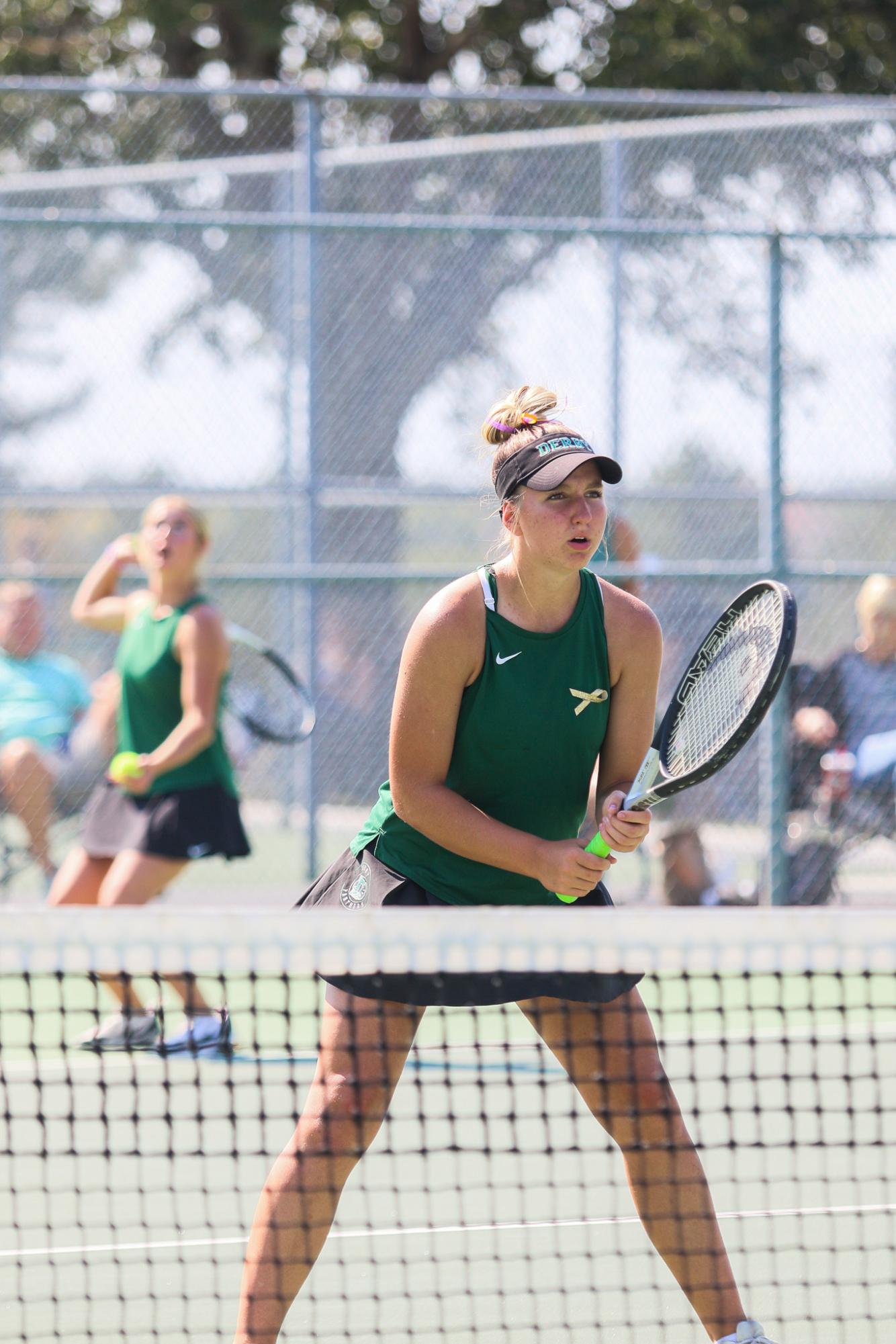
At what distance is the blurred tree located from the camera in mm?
12711

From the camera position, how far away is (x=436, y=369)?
906 cm

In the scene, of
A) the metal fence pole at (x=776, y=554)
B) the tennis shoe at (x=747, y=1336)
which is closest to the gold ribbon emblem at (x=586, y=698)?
the tennis shoe at (x=747, y=1336)

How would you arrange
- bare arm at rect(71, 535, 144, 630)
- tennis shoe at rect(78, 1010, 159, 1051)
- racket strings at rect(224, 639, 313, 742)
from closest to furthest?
tennis shoe at rect(78, 1010, 159, 1051)
bare arm at rect(71, 535, 144, 630)
racket strings at rect(224, 639, 313, 742)

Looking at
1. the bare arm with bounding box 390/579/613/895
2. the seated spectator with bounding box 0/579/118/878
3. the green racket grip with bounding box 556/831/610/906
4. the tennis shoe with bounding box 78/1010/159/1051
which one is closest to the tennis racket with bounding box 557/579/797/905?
the green racket grip with bounding box 556/831/610/906

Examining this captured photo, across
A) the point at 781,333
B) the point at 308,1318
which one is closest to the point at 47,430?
the point at 781,333

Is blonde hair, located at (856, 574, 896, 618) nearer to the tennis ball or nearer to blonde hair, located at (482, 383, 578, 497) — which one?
the tennis ball

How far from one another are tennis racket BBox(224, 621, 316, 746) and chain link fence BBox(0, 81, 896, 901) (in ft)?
0.60

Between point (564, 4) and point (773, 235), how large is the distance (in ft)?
25.1

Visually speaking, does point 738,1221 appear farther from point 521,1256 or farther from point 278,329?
point 278,329

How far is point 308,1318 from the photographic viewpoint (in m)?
3.07

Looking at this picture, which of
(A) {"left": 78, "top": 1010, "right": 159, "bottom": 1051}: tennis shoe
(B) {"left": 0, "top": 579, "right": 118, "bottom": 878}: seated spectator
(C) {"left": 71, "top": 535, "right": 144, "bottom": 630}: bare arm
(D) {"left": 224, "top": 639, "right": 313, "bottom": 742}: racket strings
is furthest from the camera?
(D) {"left": 224, "top": 639, "right": 313, "bottom": 742}: racket strings

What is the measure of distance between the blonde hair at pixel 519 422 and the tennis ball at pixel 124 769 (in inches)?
95.9

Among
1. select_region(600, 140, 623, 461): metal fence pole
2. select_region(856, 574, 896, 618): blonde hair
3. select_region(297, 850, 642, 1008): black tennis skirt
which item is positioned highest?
select_region(600, 140, 623, 461): metal fence pole

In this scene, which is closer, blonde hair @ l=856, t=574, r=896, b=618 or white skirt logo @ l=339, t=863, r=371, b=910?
white skirt logo @ l=339, t=863, r=371, b=910
